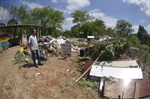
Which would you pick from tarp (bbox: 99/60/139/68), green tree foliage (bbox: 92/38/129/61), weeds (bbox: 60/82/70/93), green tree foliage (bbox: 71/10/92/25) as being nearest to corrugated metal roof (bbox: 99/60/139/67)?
tarp (bbox: 99/60/139/68)

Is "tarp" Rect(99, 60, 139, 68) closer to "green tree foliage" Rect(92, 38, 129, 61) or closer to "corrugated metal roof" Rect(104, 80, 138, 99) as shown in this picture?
"green tree foliage" Rect(92, 38, 129, 61)

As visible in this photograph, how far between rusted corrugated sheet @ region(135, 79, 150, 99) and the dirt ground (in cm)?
144

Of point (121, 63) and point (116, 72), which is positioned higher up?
point (121, 63)

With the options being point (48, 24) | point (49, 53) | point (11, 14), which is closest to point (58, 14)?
point (48, 24)

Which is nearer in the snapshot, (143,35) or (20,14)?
(20,14)

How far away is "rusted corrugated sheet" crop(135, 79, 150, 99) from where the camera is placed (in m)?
7.07

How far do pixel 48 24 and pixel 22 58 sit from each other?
37.8m

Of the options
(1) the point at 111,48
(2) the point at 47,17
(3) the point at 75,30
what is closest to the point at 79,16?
(3) the point at 75,30

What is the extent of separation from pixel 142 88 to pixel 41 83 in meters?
3.67

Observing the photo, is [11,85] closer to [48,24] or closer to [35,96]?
[35,96]

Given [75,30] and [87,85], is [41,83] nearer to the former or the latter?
[87,85]

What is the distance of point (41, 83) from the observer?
296 inches

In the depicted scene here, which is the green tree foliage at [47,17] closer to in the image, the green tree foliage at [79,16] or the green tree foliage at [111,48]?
the green tree foliage at [79,16]

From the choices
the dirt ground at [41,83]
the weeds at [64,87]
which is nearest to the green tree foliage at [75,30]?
the dirt ground at [41,83]
